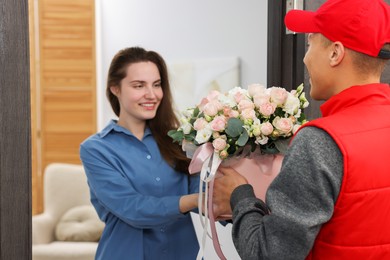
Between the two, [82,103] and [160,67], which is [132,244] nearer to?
Answer: [160,67]

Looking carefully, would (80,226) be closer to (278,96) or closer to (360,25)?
(278,96)

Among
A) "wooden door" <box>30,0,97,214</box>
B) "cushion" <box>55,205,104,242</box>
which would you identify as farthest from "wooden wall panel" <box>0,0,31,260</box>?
"wooden door" <box>30,0,97,214</box>

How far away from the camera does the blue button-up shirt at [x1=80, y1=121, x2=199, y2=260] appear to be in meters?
1.67

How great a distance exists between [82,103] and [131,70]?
8.53 ft

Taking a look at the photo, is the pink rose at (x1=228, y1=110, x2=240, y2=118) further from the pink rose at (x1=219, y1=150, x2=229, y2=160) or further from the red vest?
the red vest

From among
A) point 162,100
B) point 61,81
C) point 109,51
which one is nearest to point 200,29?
point 109,51

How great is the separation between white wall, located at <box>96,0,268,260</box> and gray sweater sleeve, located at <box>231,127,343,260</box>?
2.30m

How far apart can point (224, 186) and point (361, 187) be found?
366mm

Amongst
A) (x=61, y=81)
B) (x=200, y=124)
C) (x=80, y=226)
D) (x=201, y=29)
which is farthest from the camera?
(x=61, y=81)

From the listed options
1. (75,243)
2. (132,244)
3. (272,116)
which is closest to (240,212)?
(272,116)

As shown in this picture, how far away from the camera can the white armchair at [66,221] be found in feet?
11.7

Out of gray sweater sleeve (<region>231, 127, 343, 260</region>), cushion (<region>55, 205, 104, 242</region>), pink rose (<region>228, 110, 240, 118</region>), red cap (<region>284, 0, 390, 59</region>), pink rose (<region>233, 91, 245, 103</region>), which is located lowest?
cushion (<region>55, 205, 104, 242</region>)

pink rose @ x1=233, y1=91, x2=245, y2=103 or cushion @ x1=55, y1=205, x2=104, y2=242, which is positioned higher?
pink rose @ x1=233, y1=91, x2=245, y2=103

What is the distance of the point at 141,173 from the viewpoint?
1.78 metres
